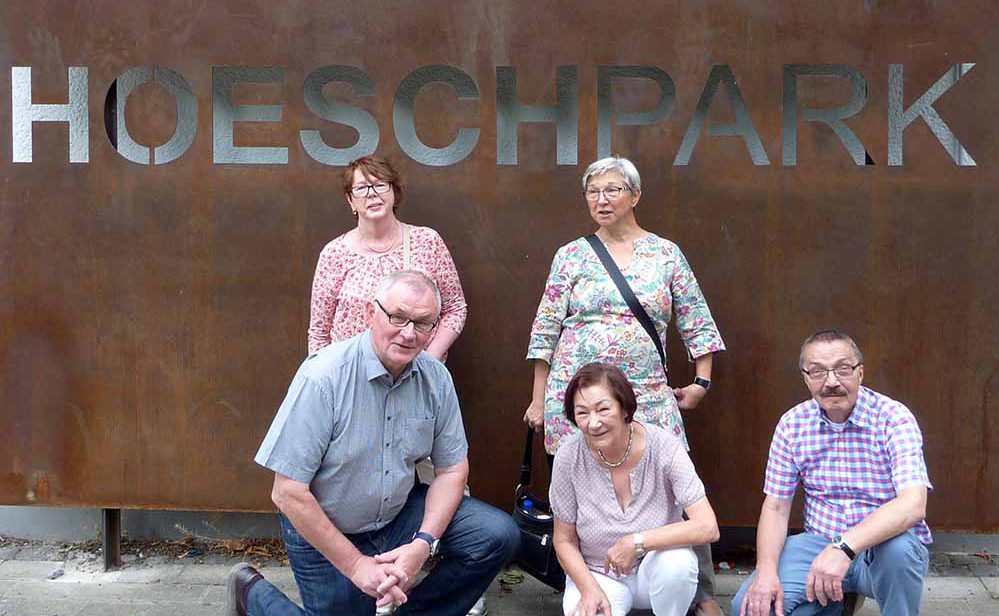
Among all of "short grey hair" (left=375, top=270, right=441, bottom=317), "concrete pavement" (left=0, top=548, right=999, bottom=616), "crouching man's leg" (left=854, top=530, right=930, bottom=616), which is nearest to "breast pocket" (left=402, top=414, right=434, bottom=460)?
"short grey hair" (left=375, top=270, right=441, bottom=317)

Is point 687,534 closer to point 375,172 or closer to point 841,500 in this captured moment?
point 841,500

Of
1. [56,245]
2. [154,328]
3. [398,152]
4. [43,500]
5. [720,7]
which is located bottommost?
[43,500]

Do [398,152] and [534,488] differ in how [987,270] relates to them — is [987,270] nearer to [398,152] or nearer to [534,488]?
[534,488]

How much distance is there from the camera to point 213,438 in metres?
4.61

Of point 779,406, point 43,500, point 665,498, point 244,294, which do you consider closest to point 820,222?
point 779,406

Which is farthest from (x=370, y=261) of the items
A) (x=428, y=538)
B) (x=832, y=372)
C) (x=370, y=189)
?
(x=832, y=372)

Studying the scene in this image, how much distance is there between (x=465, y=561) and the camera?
136 inches

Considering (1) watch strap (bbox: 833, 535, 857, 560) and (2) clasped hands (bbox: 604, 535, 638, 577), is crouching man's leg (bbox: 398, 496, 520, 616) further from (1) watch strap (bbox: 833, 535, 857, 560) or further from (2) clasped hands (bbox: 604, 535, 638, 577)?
(1) watch strap (bbox: 833, 535, 857, 560)

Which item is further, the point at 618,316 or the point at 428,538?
the point at 618,316

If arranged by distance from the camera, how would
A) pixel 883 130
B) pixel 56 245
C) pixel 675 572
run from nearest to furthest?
pixel 675 572 → pixel 883 130 → pixel 56 245

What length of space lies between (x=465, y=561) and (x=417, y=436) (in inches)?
18.1

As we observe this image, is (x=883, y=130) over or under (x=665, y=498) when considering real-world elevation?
over

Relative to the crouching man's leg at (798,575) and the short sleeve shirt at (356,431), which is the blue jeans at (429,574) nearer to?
the short sleeve shirt at (356,431)

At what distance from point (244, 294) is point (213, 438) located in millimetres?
639
